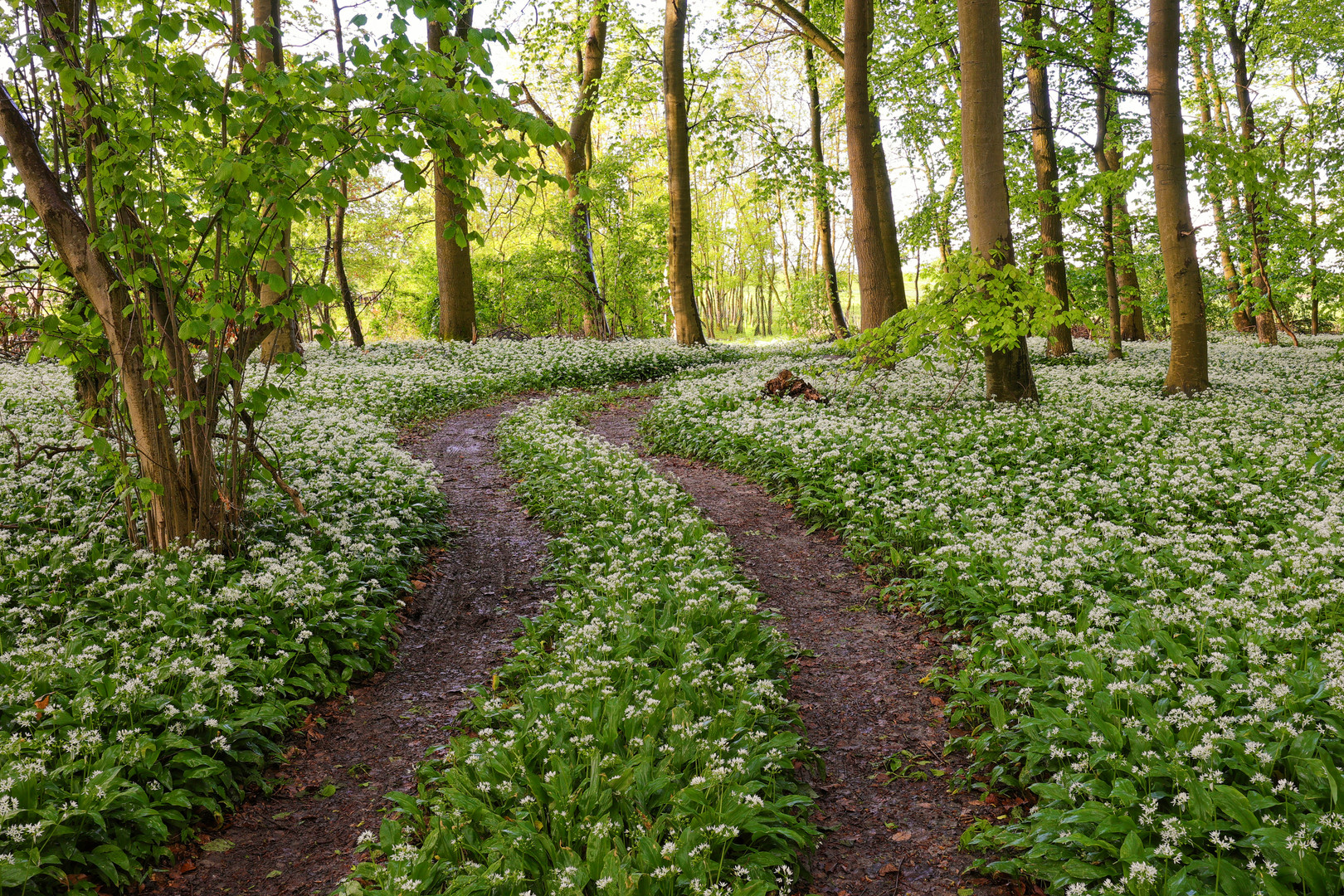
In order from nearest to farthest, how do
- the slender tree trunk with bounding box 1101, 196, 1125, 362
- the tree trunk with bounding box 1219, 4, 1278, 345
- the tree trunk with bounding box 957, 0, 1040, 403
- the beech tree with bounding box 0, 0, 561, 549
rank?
1. the beech tree with bounding box 0, 0, 561, 549
2. the tree trunk with bounding box 957, 0, 1040, 403
3. the tree trunk with bounding box 1219, 4, 1278, 345
4. the slender tree trunk with bounding box 1101, 196, 1125, 362

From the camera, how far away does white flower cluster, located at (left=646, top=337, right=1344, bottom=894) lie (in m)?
3.06

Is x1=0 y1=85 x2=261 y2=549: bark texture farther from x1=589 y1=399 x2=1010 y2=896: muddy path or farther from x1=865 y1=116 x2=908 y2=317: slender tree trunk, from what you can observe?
x1=865 y1=116 x2=908 y2=317: slender tree trunk

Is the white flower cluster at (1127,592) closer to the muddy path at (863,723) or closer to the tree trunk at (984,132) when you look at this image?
the muddy path at (863,723)

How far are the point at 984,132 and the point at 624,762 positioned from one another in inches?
389

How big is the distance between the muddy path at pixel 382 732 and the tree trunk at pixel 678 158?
40.2 ft

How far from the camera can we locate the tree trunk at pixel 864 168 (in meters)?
14.4

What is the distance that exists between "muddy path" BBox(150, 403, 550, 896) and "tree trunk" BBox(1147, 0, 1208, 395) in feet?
32.9

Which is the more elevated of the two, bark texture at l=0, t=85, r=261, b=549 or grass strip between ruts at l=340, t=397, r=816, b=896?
bark texture at l=0, t=85, r=261, b=549

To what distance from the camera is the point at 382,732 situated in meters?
4.79

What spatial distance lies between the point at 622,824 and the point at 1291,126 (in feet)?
75.3

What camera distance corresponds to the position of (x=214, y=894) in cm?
346

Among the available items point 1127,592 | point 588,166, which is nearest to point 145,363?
point 1127,592

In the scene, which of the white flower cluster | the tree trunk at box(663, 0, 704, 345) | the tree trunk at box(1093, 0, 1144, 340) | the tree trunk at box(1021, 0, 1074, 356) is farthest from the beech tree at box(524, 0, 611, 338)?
the white flower cluster

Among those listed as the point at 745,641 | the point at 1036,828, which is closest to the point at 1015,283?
the point at 745,641
